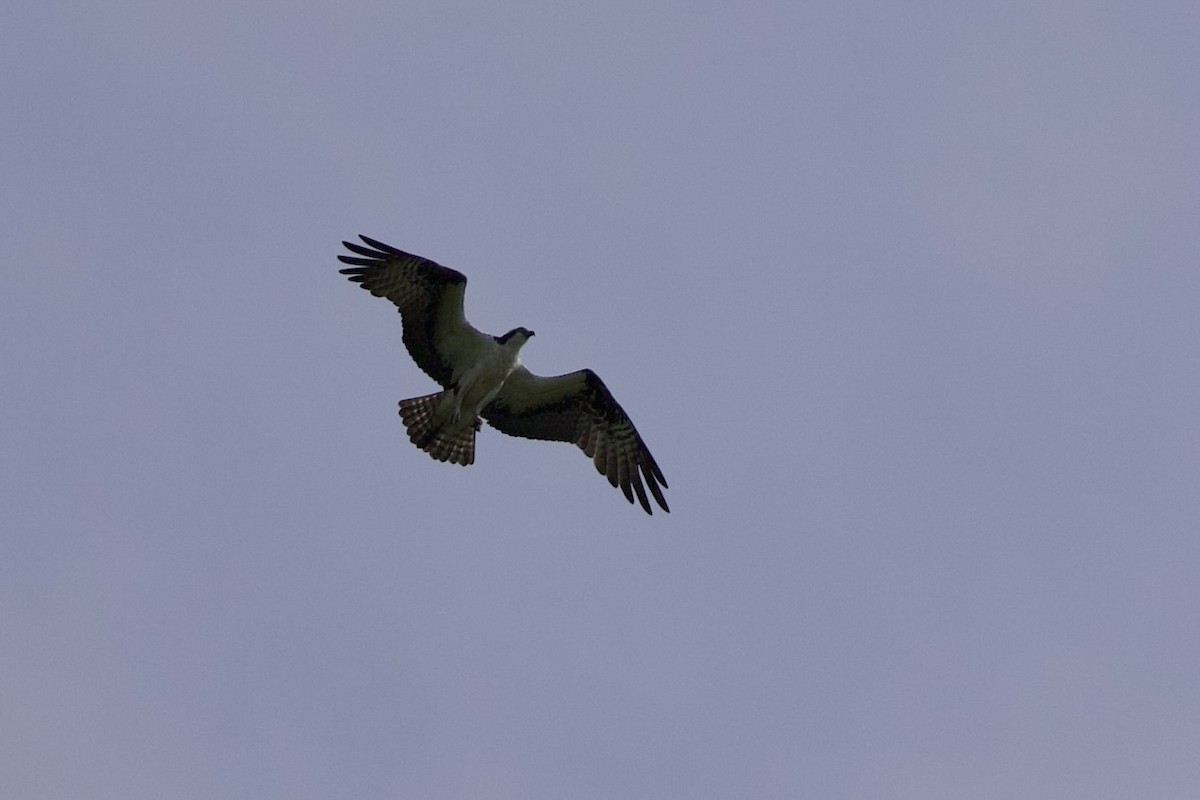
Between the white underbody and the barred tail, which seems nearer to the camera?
the white underbody

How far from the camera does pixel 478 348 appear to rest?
85.0 ft

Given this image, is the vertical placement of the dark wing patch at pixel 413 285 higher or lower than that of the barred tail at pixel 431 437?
higher

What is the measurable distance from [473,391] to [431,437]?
91 centimetres

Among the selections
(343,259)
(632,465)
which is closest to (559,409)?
(632,465)

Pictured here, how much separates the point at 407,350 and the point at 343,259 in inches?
49.9

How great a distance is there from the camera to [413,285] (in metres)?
25.7

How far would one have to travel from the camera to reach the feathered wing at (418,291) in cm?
2555

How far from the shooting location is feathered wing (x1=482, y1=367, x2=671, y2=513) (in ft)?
85.7

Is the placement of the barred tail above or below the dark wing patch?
below

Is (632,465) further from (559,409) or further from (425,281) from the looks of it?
(425,281)

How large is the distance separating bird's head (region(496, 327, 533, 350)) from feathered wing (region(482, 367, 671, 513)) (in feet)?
1.20

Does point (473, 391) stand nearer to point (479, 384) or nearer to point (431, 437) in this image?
point (479, 384)

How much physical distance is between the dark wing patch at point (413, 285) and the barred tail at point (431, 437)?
3.13 feet

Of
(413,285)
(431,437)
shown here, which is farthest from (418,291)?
(431,437)
